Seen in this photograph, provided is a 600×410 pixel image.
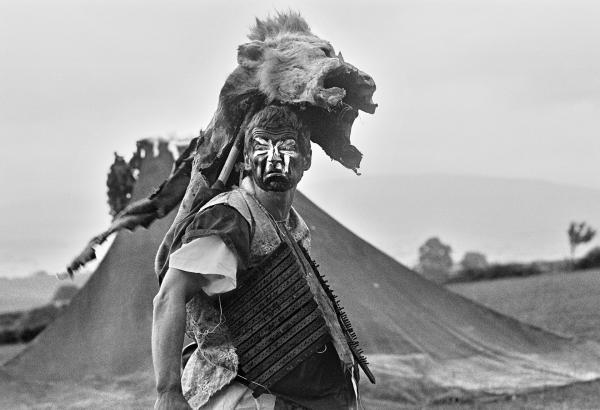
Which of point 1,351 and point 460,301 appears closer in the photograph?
point 460,301

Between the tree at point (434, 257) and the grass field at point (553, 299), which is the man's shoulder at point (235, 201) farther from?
the tree at point (434, 257)

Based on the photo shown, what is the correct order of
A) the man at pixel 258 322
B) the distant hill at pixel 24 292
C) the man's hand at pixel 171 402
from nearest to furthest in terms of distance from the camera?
the man's hand at pixel 171 402 → the man at pixel 258 322 → the distant hill at pixel 24 292

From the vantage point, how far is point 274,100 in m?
3.15

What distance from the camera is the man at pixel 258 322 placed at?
2918 mm

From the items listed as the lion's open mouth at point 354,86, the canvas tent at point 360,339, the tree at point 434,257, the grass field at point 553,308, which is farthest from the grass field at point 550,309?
the lion's open mouth at point 354,86

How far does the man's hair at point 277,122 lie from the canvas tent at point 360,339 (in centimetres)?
543

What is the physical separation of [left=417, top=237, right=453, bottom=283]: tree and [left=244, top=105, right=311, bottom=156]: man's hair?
1499 cm

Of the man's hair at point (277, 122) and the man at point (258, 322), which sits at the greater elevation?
the man's hair at point (277, 122)

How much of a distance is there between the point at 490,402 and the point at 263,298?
5997 mm

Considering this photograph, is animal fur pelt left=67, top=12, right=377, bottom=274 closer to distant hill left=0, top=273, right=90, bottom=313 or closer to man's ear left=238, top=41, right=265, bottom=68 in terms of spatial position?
man's ear left=238, top=41, right=265, bottom=68

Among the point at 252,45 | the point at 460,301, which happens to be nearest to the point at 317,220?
the point at 460,301

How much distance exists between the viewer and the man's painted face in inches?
121

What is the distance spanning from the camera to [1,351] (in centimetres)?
1339

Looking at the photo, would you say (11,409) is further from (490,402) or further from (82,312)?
(490,402)
